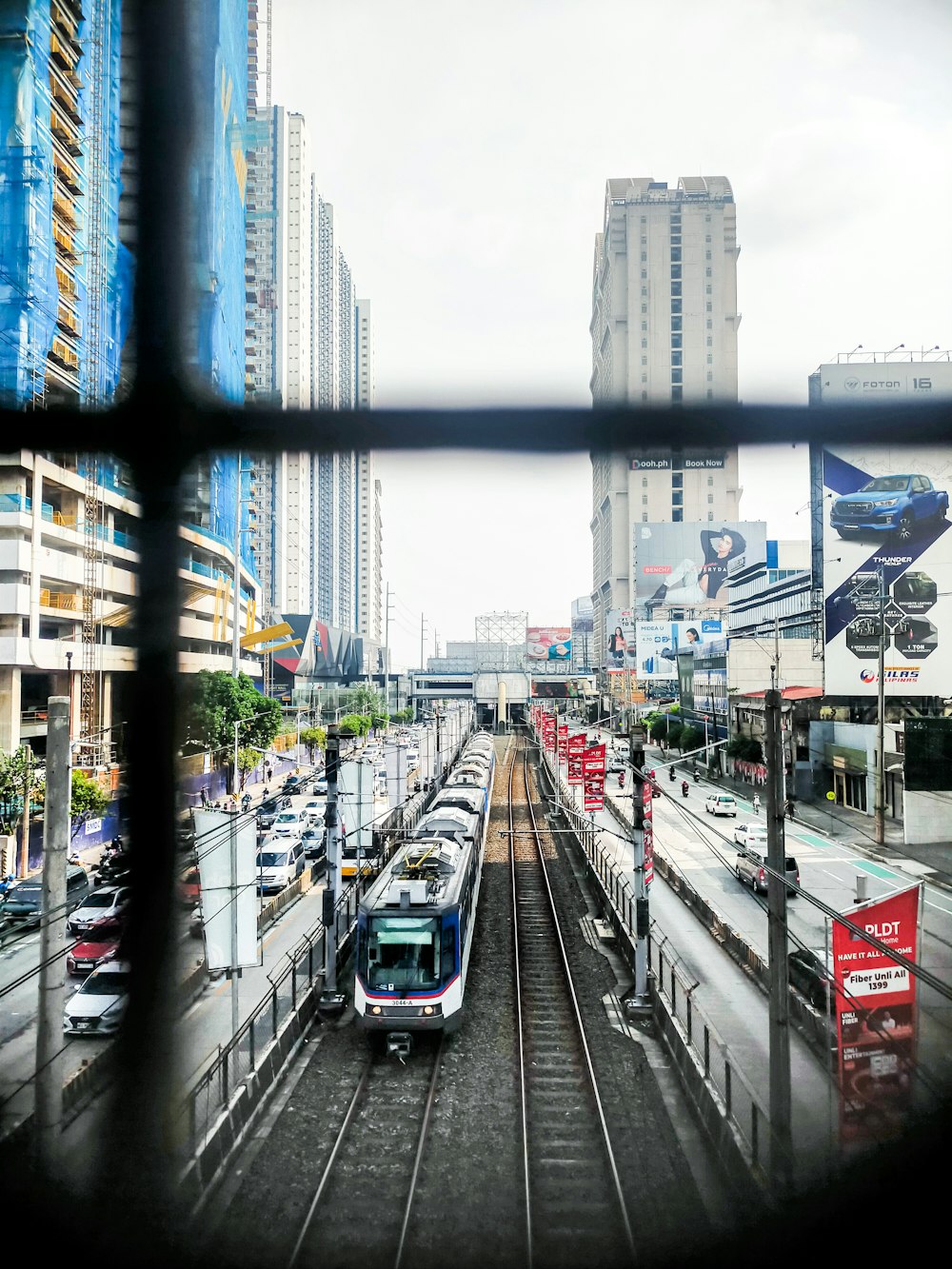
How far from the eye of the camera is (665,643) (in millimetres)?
47094

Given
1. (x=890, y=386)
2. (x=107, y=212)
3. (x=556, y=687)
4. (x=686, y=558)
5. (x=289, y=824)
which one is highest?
(x=686, y=558)

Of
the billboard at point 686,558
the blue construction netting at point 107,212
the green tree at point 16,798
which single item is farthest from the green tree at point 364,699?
the blue construction netting at point 107,212

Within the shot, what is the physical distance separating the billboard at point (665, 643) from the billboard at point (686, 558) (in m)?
1.58

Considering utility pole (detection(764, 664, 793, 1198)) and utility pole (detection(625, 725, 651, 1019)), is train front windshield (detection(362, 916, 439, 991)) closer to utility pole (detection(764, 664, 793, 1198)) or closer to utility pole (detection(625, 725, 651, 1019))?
utility pole (detection(625, 725, 651, 1019))

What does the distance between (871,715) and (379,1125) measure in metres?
20.7

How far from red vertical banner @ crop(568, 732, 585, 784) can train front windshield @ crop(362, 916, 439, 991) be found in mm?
10571

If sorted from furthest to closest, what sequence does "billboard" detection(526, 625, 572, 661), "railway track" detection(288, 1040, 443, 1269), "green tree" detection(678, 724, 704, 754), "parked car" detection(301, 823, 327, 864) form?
"billboard" detection(526, 625, 572, 661), "green tree" detection(678, 724, 704, 754), "parked car" detection(301, 823, 327, 864), "railway track" detection(288, 1040, 443, 1269)

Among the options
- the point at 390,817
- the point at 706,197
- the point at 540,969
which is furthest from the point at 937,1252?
the point at 390,817

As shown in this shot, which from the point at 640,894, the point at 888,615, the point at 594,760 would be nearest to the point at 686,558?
the point at 640,894

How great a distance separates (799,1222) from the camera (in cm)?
122

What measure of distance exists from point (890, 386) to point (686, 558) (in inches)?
245

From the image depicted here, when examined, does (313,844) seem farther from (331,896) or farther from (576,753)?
(331,896)

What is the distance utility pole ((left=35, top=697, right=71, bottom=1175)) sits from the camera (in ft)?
5.17

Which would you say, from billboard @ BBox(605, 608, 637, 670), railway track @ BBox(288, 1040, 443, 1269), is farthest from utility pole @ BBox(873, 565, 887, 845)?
billboard @ BBox(605, 608, 637, 670)
